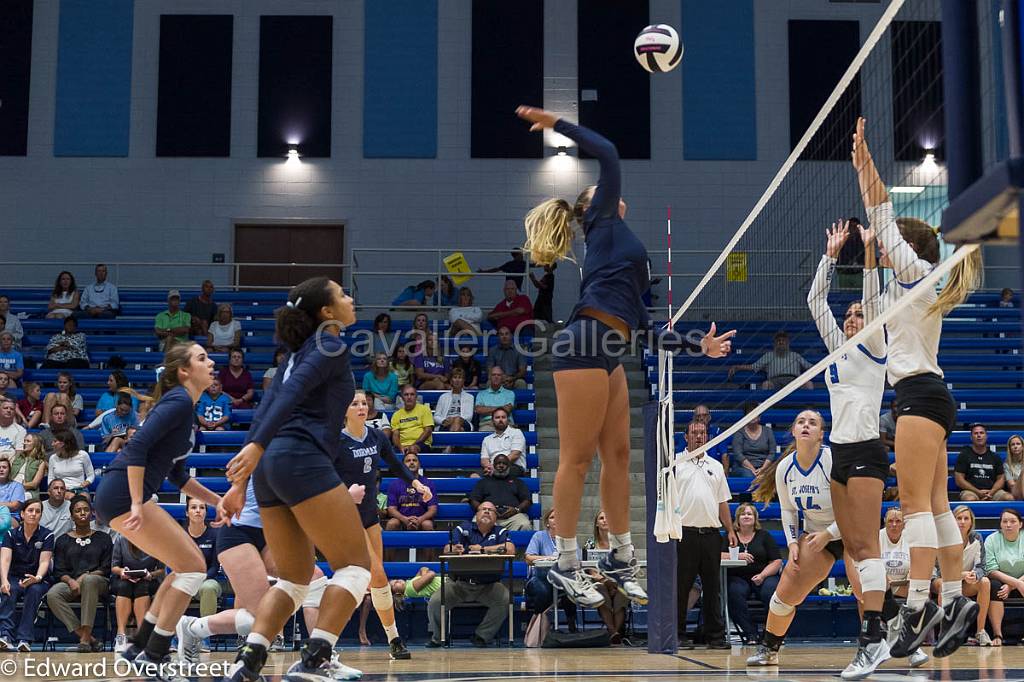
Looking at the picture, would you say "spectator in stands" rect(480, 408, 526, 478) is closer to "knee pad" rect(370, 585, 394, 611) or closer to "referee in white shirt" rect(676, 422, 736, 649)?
"referee in white shirt" rect(676, 422, 736, 649)

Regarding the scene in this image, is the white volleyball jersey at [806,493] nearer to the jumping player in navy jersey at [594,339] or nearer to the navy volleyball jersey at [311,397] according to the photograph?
the jumping player in navy jersey at [594,339]

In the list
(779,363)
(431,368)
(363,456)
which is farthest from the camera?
(431,368)

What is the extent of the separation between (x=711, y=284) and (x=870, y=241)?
45.5ft

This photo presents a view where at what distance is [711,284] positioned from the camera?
20703 mm

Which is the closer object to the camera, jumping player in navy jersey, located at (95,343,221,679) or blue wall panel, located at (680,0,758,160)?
jumping player in navy jersey, located at (95,343,221,679)

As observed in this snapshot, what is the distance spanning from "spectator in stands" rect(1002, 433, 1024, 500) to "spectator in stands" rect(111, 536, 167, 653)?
10.2m

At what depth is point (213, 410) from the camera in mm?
16125

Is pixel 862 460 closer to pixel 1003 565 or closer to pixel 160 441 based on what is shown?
pixel 160 441

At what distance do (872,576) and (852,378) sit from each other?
1.35m

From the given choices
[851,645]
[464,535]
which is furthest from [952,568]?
[464,535]

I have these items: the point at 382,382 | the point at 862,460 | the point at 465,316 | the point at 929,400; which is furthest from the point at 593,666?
the point at 465,316

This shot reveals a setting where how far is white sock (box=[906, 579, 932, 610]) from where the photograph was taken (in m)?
6.95

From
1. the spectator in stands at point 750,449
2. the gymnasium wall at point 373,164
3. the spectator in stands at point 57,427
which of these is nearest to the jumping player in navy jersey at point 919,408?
the spectator in stands at point 750,449

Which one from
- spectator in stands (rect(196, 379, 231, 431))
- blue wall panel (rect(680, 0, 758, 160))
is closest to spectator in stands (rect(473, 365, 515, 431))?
spectator in stands (rect(196, 379, 231, 431))
